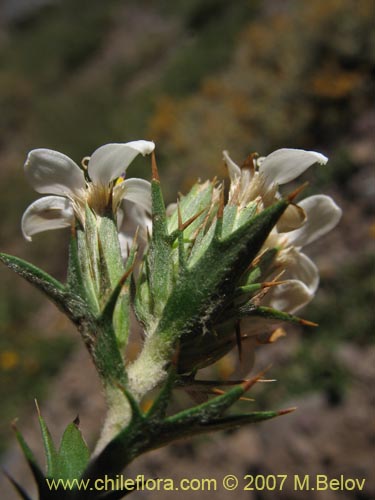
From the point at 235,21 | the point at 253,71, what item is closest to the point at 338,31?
the point at 253,71

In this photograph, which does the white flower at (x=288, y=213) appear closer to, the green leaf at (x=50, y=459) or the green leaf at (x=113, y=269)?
the green leaf at (x=113, y=269)

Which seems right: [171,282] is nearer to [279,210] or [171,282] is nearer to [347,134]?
[279,210]

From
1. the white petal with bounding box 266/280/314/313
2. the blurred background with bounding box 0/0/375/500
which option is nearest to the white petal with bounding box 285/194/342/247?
the white petal with bounding box 266/280/314/313

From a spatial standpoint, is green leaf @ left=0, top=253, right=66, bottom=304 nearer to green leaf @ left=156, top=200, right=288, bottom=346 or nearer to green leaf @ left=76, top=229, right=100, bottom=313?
green leaf @ left=76, top=229, right=100, bottom=313

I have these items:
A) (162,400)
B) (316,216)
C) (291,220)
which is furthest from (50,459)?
(316,216)

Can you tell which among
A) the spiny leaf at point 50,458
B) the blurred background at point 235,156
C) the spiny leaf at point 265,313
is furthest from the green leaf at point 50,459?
the blurred background at point 235,156

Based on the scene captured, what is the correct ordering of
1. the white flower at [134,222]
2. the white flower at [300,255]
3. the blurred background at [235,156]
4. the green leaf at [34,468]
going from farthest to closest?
the blurred background at [235,156], the white flower at [134,222], the white flower at [300,255], the green leaf at [34,468]

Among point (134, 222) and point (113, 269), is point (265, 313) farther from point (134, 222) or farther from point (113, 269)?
point (134, 222)
